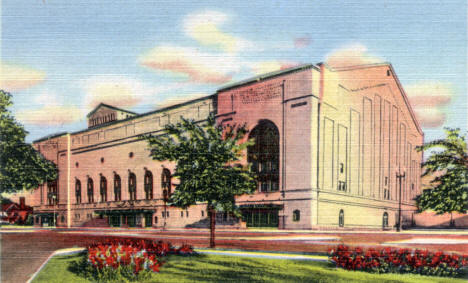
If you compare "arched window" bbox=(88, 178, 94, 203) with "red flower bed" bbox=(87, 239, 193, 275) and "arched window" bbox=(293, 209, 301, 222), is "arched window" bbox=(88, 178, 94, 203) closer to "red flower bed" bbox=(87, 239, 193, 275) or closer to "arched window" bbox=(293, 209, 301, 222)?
"red flower bed" bbox=(87, 239, 193, 275)

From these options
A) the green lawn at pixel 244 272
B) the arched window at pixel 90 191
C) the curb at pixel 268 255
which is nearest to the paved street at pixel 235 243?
the curb at pixel 268 255

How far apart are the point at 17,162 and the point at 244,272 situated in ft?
27.6

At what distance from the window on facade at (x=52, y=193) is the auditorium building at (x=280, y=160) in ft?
0.17

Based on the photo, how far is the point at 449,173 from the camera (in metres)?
12.2

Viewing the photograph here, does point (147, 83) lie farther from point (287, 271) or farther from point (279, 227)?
point (279, 227)

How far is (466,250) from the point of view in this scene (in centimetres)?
1100

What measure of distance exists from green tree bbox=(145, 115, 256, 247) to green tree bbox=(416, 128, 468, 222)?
5.94 meters

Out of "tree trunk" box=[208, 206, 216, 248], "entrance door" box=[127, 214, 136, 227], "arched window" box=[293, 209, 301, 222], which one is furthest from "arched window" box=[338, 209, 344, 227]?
"entrance door" box=[127, 214, 136, 227]

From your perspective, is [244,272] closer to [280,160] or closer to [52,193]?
[52,193]

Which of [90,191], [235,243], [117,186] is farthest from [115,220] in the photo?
[235,243]

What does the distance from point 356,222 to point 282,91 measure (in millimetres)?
7982

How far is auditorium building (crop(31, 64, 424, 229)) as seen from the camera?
1617 centimetres

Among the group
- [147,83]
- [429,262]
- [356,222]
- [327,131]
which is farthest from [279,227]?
[147,83]

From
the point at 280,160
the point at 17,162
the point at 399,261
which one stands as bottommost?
the point at 399,261
